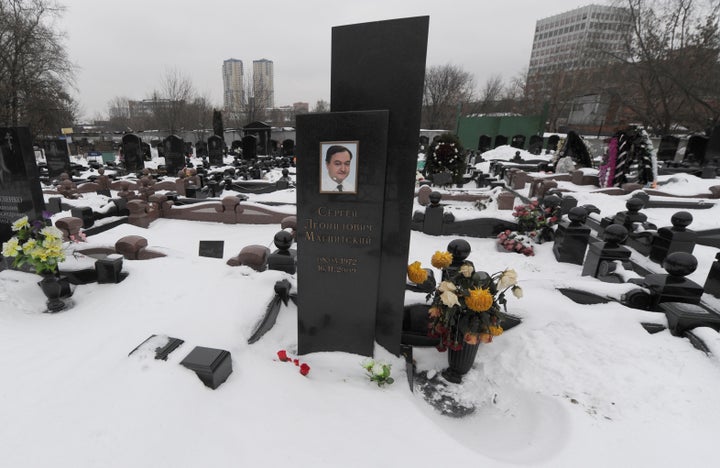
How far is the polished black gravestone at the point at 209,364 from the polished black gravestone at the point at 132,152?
21.6 meters

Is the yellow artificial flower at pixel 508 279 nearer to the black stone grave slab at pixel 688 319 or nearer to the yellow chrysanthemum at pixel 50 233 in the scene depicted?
the black stone grave slab at pixel 688 319

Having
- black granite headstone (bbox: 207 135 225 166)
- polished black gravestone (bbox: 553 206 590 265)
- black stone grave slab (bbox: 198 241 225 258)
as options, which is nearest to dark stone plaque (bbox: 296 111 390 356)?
black stone grave slab (bbox: 198 241 225 258)

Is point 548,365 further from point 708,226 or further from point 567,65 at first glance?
point 567,65

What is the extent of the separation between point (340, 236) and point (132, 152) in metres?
22.3

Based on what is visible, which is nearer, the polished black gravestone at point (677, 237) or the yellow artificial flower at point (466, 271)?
the yellow artificial flower at point (466, 271)

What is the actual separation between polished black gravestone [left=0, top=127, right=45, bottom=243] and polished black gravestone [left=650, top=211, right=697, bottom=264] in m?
9.95

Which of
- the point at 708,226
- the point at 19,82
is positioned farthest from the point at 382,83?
the point at 19,82

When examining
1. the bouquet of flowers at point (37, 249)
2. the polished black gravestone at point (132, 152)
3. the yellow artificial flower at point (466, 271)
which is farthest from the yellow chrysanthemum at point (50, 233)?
the polished black gravestone at point (132, 152)

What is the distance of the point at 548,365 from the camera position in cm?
321

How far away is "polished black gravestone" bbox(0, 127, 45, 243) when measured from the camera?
477 cm

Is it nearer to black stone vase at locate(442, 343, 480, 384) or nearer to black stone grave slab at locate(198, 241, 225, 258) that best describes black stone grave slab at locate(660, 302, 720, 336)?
black stone vase at locate(442, 343, 480, 384)

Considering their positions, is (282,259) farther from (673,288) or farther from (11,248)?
(673,288)

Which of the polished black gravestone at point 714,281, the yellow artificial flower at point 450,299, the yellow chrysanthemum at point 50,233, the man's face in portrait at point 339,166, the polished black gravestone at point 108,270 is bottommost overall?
the polished black gravestone at point 108,270

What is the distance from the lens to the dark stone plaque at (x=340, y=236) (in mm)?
2914
